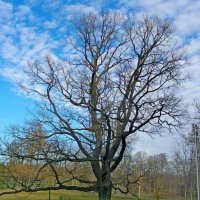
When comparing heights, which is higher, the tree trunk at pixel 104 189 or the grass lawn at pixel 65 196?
the tree trunk at pixel 104 189

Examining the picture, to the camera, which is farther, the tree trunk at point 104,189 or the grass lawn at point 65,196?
the grass lawn at point 65,196

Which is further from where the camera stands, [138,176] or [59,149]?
[138,176]

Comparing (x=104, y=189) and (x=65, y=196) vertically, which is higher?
(x=104, y=189)

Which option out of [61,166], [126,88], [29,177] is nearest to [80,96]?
[126,88]

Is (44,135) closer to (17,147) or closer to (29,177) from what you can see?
(17,147)

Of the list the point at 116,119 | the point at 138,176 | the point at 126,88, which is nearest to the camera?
the point at 116,119

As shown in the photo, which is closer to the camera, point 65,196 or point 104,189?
point 104,189

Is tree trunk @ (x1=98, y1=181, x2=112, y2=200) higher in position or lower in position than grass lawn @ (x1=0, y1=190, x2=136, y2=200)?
higher

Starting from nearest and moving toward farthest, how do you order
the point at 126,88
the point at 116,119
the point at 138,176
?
the point at 116,119, the point at 126,88, the point at 138,176

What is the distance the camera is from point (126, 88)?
2145 cm

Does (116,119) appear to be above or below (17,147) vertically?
above

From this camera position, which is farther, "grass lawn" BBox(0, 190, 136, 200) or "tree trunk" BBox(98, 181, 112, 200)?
"grass lawn" BBox(0, 190, 136, 200)

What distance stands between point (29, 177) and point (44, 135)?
3.55 metres

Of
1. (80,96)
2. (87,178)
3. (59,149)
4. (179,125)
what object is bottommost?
(87,178)
